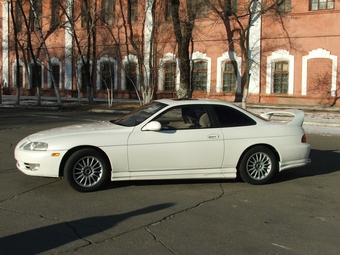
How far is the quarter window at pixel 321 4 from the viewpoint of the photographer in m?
25.6

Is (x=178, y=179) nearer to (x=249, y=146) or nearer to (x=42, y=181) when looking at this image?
(x=249, y=146)

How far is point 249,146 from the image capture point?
7.49 m

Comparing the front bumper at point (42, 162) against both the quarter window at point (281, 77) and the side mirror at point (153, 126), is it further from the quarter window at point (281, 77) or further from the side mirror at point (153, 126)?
the quarter window at point (281, 77)

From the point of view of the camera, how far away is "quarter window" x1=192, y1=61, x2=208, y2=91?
29.5 metres

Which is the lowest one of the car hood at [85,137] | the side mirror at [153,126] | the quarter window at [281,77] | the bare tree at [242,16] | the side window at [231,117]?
the car hood at [85,137]

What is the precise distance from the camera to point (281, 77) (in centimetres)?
2727

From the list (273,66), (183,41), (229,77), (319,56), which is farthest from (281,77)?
(183,41)

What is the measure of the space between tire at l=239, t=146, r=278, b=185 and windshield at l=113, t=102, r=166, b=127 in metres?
1.71

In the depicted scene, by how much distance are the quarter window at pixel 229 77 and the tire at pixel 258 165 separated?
2128cm

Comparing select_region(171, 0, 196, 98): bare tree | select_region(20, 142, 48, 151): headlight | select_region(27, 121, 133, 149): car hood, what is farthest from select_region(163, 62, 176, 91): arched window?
select_region(20, 142, 48, 151): headlight

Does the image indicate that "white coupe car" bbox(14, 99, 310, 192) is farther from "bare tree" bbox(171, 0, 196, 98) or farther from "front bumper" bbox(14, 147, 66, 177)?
"bare tree" bbox(171, 0, 196, 98)

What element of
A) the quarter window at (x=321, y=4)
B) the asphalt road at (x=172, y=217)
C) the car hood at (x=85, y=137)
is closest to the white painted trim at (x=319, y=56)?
the quarter window at (x=321, y=4)

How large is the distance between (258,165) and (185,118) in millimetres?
1526

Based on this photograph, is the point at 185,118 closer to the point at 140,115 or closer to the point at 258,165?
the point at 140,115
